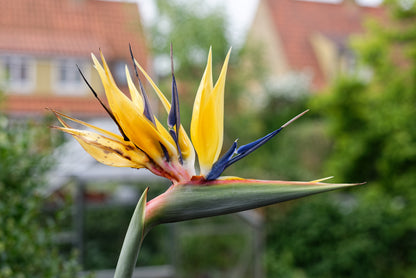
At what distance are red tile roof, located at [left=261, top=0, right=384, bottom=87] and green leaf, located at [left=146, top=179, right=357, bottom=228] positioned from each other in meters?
17.3

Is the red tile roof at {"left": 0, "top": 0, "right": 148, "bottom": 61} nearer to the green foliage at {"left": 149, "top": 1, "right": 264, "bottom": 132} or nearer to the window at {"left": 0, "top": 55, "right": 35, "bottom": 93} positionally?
the window at {"left": 0, "top": 55, "right": 35, "bottom": 93}

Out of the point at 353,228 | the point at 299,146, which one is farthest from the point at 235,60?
the point at 353,228

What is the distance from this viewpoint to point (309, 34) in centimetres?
1905

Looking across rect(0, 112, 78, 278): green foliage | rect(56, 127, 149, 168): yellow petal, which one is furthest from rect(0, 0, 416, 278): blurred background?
rect(56, 127, 149, 168): yellow petal

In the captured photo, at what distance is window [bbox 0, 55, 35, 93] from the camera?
16797 mm

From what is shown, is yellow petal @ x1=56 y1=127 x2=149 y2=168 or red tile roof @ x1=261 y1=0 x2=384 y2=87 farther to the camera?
red tile roof @ x1=261 y1=0 x2=384 y2=87

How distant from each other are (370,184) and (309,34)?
12.2 meters

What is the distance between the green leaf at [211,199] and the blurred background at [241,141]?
3.31ft

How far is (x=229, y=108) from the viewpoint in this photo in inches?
556

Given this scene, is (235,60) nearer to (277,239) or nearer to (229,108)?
(229,108)

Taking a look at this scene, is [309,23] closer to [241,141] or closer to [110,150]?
[241,141]

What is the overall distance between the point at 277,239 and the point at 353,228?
1153mm

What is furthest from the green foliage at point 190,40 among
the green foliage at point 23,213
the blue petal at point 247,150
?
the blue petal at point 247,150

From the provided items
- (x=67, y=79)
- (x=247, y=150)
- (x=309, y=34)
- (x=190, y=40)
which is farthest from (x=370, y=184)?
(x=67, y=79)
